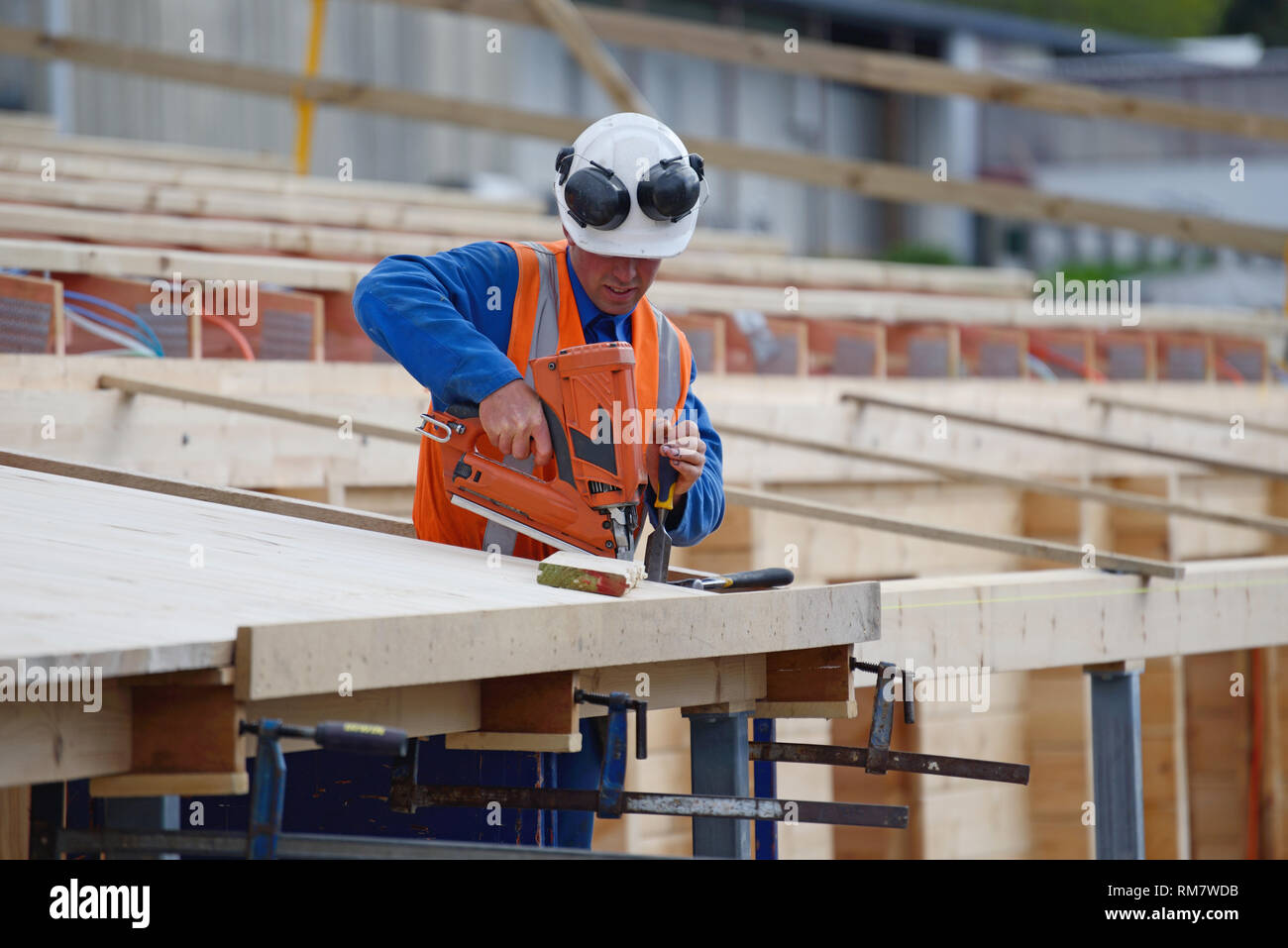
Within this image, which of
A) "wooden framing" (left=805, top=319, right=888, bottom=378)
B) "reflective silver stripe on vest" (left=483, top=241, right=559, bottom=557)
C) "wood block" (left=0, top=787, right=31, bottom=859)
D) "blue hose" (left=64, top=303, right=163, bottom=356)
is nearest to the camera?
"reflective silver stripe on vest" (left=483, top=241, right=559, bottom=557)

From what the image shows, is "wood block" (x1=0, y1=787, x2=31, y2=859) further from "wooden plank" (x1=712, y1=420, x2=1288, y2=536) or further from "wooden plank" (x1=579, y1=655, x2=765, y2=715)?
"wooden plank" (x1=712, y1=420, x2=1288, y2=536)

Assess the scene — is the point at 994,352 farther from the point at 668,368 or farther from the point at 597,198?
the point at 597,198

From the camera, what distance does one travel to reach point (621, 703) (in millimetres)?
2828

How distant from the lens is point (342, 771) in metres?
3.55

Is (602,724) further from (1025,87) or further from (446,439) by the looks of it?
(1025,87)

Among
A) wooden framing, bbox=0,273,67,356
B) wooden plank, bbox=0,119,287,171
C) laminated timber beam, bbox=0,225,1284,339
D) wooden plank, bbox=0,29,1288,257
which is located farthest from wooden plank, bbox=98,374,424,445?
wooden plank, bbox=0,119,287,171

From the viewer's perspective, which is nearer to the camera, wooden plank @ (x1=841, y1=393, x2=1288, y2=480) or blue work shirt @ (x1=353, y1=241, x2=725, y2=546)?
blue work shirt @ (x1=353, y1=241, x2=725, y2=546)

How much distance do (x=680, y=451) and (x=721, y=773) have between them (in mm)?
656

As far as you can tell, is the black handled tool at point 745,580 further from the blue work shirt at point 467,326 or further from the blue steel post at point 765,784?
the blue steel post at point 765,784

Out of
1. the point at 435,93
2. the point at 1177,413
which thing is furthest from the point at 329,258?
the point at 435,93

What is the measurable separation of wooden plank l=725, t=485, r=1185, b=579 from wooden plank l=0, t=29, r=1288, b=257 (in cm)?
553

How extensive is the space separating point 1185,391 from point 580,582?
773 cm

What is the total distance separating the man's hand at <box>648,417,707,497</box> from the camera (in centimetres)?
335
